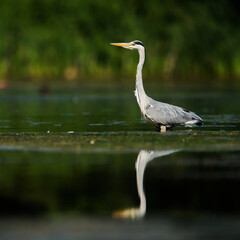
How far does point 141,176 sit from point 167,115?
5.82m

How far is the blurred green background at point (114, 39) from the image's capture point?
6431 centimetres

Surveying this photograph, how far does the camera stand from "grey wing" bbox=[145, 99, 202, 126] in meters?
15.6

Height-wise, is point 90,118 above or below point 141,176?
below

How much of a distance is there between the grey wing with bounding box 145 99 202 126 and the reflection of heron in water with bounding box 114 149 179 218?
3.09 metres

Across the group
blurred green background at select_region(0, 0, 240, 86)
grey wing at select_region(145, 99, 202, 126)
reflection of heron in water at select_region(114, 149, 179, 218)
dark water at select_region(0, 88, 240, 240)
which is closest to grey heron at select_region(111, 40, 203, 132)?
grey wing at select_region(145, 99, 202, 126)

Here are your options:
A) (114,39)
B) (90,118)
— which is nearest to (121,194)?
(90,118)

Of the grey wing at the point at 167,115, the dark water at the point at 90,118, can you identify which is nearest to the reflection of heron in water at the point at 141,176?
the grey wing at the point at 167,115

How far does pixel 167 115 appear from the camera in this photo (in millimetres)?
15703

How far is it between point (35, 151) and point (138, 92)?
3871 mm

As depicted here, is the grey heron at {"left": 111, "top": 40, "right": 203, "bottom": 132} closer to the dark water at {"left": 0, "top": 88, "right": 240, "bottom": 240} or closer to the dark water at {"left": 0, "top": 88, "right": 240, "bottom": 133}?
the dark water at {"left": 0, "top": 88, "right": 240, "bottom": 133}

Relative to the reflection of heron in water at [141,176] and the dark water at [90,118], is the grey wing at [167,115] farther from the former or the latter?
the reflection of heron in water at [141,176]

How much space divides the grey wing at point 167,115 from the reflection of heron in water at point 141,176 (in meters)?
3.09

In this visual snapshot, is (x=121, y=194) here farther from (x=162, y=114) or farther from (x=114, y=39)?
(x=114, y=39)

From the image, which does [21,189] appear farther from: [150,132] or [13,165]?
[150,132]
